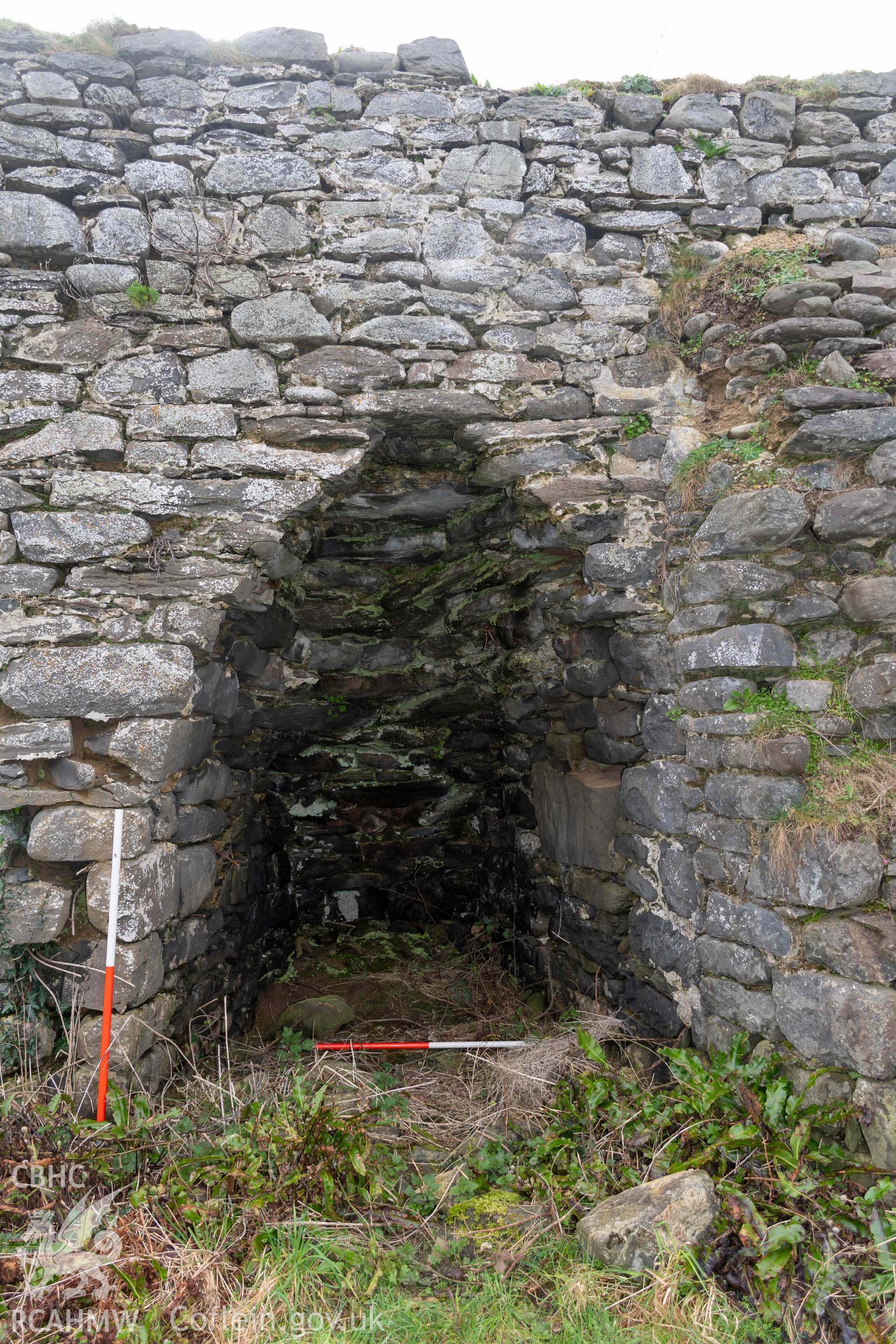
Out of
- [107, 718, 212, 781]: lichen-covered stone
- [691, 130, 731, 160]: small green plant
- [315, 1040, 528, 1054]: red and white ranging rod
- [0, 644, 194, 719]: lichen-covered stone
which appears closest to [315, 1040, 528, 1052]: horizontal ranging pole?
[315, 1040, 528, 1054]: red and white ranging rod

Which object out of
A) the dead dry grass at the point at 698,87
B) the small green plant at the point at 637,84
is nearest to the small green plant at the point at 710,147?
the dead dry grass at the point at 698,87

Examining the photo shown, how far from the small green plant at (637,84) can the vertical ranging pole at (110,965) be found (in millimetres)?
3896

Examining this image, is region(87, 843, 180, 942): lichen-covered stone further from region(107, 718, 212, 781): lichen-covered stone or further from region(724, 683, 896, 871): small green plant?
region(724, 683, 896, 871): small green plant

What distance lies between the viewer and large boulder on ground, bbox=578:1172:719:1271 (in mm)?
2215

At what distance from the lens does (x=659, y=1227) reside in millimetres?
2223

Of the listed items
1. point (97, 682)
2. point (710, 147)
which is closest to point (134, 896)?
point (97, 682)

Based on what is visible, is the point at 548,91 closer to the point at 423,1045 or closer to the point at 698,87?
the point at 698,87

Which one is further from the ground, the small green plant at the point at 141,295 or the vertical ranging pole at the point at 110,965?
the small green plant at the point at 141,295

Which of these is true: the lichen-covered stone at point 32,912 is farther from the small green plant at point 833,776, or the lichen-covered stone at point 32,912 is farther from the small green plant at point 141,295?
the small green plant at point 833,776

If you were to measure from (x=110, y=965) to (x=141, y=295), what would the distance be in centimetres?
258

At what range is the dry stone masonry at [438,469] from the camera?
292cm

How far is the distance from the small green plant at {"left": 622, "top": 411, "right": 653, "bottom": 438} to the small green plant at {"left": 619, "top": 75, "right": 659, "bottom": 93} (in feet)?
5.28

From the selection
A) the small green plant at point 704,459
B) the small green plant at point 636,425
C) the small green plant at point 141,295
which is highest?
the small green plant at point 141,295

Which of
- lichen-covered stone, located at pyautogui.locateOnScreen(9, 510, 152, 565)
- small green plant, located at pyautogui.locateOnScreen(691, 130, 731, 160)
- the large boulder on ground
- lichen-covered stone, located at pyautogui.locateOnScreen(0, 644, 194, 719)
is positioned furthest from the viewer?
small green plant, located at pyautogui.locateOnScreen(691, 130, 731, 160)
